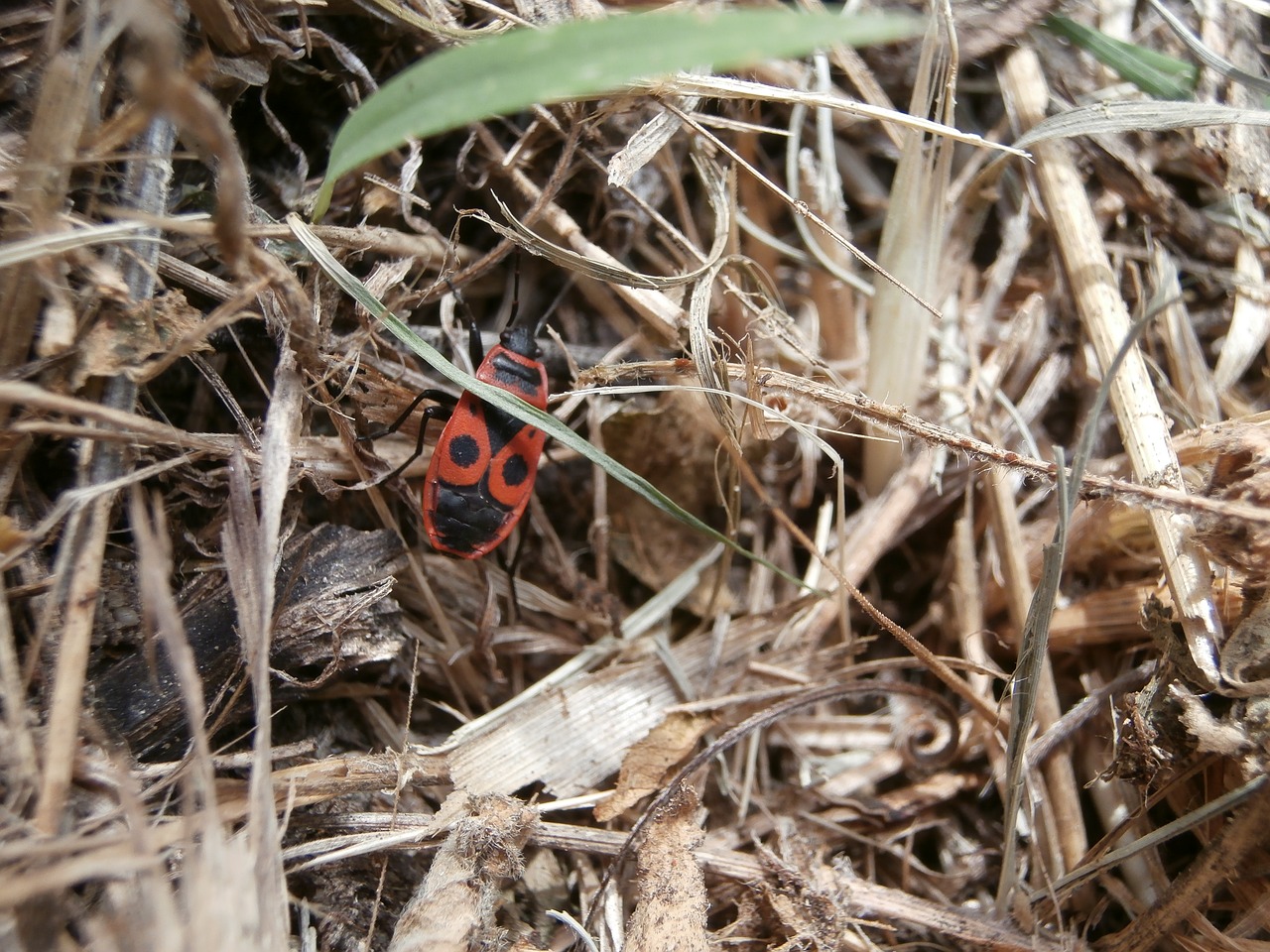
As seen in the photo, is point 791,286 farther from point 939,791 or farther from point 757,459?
point 939,791

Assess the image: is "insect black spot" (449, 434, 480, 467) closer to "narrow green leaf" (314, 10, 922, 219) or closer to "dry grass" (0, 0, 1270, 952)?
"dry grass" (0, 0, 1270, 952)

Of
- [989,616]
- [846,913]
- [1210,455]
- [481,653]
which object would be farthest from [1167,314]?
[481,653]

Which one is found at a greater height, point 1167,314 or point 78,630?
point 1167,314

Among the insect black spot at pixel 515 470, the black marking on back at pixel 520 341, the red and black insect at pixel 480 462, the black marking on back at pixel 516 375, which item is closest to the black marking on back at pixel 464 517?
the red and black insect at pixel 480 462

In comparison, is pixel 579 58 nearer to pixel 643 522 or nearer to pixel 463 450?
pixel 463 450

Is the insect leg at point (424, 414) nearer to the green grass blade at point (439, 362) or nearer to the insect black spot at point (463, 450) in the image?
the insect black spot at point (463, 450)
